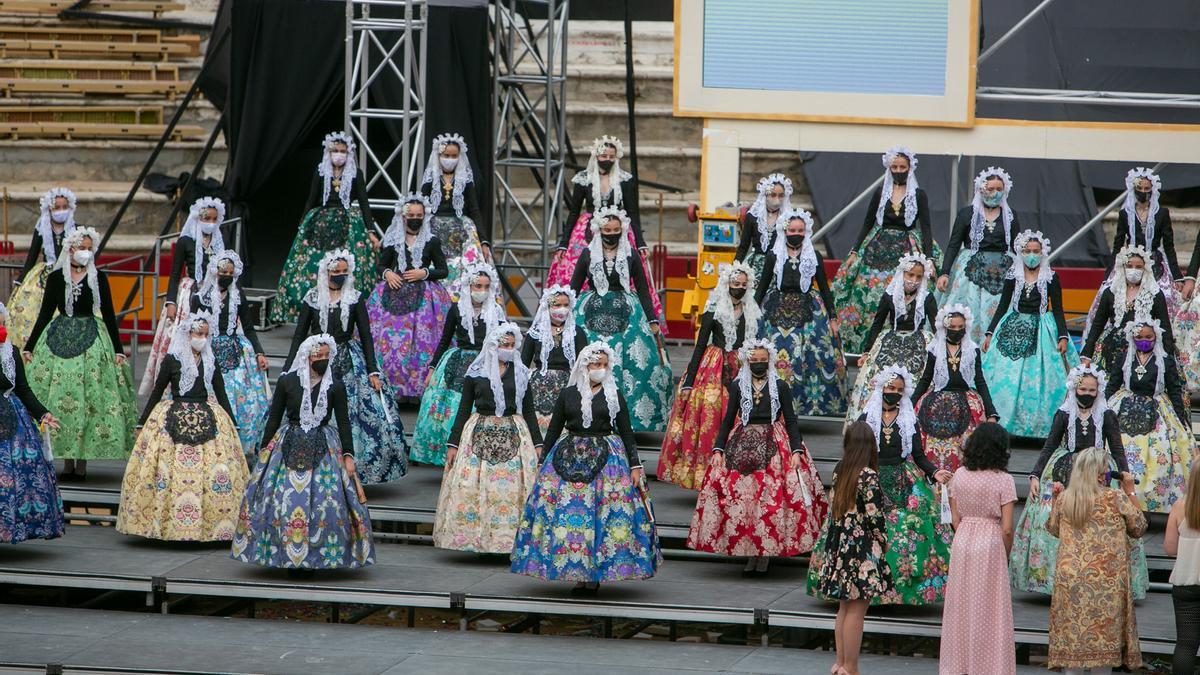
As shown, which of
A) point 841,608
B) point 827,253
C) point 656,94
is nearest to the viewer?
point 841,608

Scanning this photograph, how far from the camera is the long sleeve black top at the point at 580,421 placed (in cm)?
1073

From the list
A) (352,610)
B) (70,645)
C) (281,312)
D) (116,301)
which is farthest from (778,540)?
(116,301)

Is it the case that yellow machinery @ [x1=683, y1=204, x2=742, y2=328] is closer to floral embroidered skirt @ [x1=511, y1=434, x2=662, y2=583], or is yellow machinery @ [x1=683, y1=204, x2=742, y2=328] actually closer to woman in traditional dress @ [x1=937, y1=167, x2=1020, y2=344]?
woman in traditional dress @ [x1=937, y1=167, x2=1020, y2=344]

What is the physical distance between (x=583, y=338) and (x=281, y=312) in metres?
4.08

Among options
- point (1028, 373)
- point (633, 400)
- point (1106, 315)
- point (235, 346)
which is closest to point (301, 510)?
point (235, 346)

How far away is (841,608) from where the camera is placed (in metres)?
9.79

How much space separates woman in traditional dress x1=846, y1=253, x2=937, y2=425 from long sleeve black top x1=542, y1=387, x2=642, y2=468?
7.75ft

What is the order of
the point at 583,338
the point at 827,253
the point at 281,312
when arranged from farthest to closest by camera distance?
the point at 827,253, the point at 281,312, the point at 583,338

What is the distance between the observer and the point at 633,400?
44.1ft

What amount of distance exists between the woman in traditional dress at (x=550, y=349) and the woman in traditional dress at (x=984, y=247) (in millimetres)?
3189

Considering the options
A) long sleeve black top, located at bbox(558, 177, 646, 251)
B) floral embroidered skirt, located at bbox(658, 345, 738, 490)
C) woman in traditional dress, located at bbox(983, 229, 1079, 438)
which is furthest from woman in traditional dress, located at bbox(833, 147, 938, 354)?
floral embroidered skirt, located at bbox(658, 345, 738, 490)

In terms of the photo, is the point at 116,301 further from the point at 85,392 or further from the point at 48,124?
the point at 85,392

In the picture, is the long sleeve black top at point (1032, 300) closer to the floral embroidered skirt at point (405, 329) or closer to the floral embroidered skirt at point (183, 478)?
the floral embroidered skirt at point (405, 329)

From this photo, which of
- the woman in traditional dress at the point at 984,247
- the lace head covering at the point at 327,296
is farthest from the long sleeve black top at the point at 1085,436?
the lace head covering at the point at 327,296
